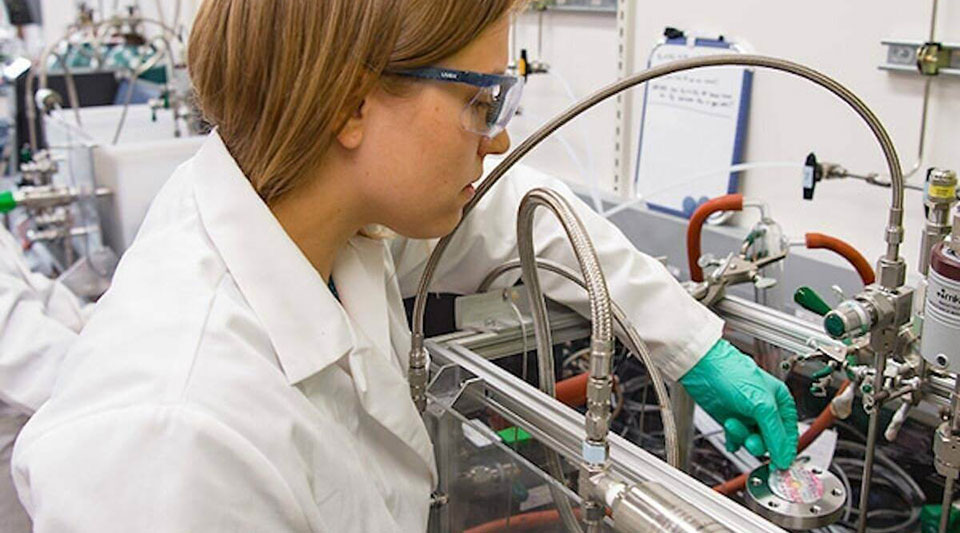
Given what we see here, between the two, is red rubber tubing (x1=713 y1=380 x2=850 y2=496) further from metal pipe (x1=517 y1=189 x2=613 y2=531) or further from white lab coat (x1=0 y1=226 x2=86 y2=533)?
white lab coat (x1=0 y1=226 x2=86 y2=533)

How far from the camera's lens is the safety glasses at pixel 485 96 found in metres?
0.83

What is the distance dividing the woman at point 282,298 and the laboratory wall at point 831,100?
616 mm

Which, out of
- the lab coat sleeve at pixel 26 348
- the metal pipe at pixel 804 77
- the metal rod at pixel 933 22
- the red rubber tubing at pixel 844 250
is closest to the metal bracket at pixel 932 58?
the metal rod at pixel 933 22

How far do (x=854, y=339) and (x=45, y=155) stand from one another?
2.18 metres

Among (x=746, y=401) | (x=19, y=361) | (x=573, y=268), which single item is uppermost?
(x=573, y=268)

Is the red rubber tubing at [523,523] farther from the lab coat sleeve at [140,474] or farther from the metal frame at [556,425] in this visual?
the lab coat sleeve at [140,474]

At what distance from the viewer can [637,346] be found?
989 millimetres

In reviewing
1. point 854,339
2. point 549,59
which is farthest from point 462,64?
point 549,59

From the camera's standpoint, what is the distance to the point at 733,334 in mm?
1151

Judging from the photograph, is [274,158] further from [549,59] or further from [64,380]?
[549,59]

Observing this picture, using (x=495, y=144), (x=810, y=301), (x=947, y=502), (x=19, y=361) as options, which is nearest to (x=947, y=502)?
(x=947, y=502)

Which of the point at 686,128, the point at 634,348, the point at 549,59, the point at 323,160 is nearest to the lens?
the point at 323,160

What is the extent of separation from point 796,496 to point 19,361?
4.07 ft

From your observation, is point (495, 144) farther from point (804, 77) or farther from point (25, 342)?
point (25, 342)
